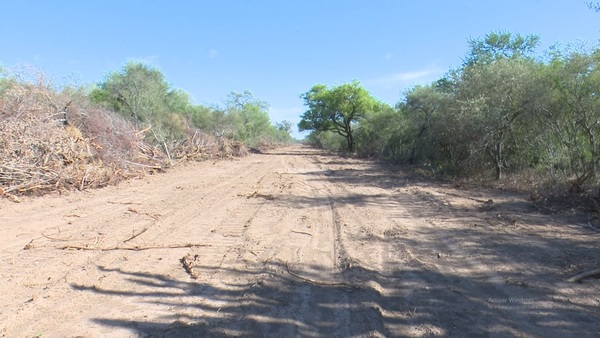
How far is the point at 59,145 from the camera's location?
1179cm

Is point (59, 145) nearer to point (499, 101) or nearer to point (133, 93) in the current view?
point (499, 101)

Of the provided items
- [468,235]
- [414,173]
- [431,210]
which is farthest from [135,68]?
[468,235]

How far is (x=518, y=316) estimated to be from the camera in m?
3.85

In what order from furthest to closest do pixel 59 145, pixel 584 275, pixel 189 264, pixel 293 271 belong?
pixel 59 145
pixel 189 264
pixel 293 271
pixel 584 275

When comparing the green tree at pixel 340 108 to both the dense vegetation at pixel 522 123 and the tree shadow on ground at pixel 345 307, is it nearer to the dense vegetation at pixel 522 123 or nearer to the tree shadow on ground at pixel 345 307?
the dense vegetation at pixel 522 123

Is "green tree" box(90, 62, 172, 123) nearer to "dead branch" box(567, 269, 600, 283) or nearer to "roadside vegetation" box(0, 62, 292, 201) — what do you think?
"roadside vegetation" box(0, 62, 292, 201)

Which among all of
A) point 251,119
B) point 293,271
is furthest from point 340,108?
point 293,271

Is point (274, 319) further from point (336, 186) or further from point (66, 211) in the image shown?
point (336, 186)

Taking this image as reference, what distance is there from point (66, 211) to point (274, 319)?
6.97 m

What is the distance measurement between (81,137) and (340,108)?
A: 105 feet

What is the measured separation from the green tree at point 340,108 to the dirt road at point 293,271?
33124mm

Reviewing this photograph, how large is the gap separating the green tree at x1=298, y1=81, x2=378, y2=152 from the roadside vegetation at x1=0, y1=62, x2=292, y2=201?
18.1 metres

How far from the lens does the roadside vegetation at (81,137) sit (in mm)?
10664

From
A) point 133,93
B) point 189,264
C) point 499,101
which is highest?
point 133,93
